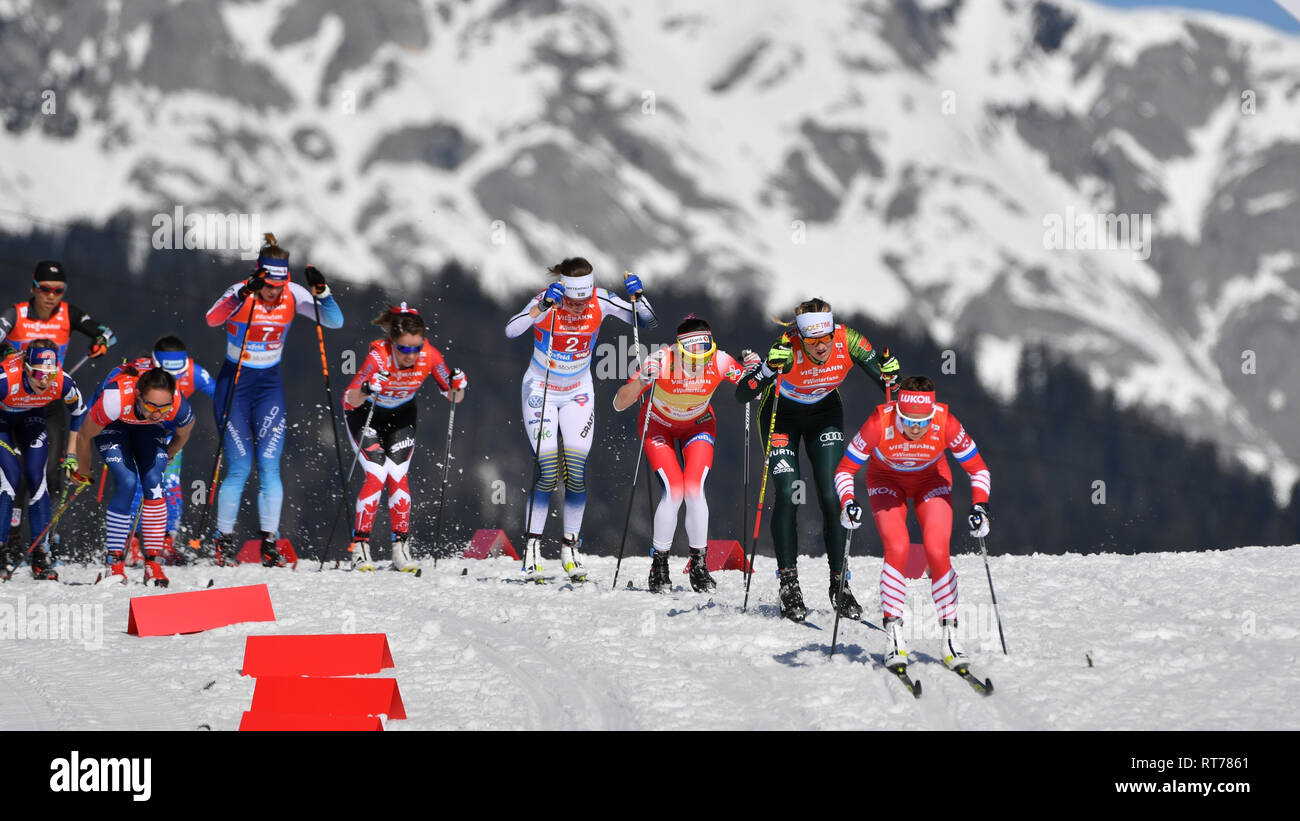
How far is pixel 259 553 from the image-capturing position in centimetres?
1189

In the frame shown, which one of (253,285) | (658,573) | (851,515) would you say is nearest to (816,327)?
(851,515)

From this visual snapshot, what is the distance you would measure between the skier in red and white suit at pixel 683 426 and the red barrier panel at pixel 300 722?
12.7 ft

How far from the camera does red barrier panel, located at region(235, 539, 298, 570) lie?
428 inches

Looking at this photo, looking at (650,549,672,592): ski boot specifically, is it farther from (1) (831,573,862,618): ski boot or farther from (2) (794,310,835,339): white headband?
(2) (794,310,835,339): white headband

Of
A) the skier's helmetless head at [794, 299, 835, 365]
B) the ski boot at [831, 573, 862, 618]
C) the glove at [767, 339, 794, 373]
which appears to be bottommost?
the ski boot at [831, 573, 862, 618]

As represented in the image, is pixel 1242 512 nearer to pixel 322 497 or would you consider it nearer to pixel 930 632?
pixel 322 497

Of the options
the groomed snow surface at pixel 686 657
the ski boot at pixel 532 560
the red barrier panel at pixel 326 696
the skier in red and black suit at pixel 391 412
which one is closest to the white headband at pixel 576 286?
the skier in red and black suit at pixel 391 412

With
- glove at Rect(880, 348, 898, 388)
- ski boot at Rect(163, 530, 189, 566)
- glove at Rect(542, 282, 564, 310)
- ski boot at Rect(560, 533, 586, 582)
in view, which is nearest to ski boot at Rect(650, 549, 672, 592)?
ski boot at Rect(560, 533, 586, 582)

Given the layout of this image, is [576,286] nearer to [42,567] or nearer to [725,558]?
[725,558]

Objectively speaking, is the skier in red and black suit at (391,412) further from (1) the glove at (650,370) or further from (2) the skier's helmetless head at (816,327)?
(2) the skier's helmetless head at (816,327)

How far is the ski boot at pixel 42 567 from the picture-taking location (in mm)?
9812

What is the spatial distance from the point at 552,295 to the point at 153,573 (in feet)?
11.0

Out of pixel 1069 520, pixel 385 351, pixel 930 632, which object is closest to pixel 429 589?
pixel 385 351
